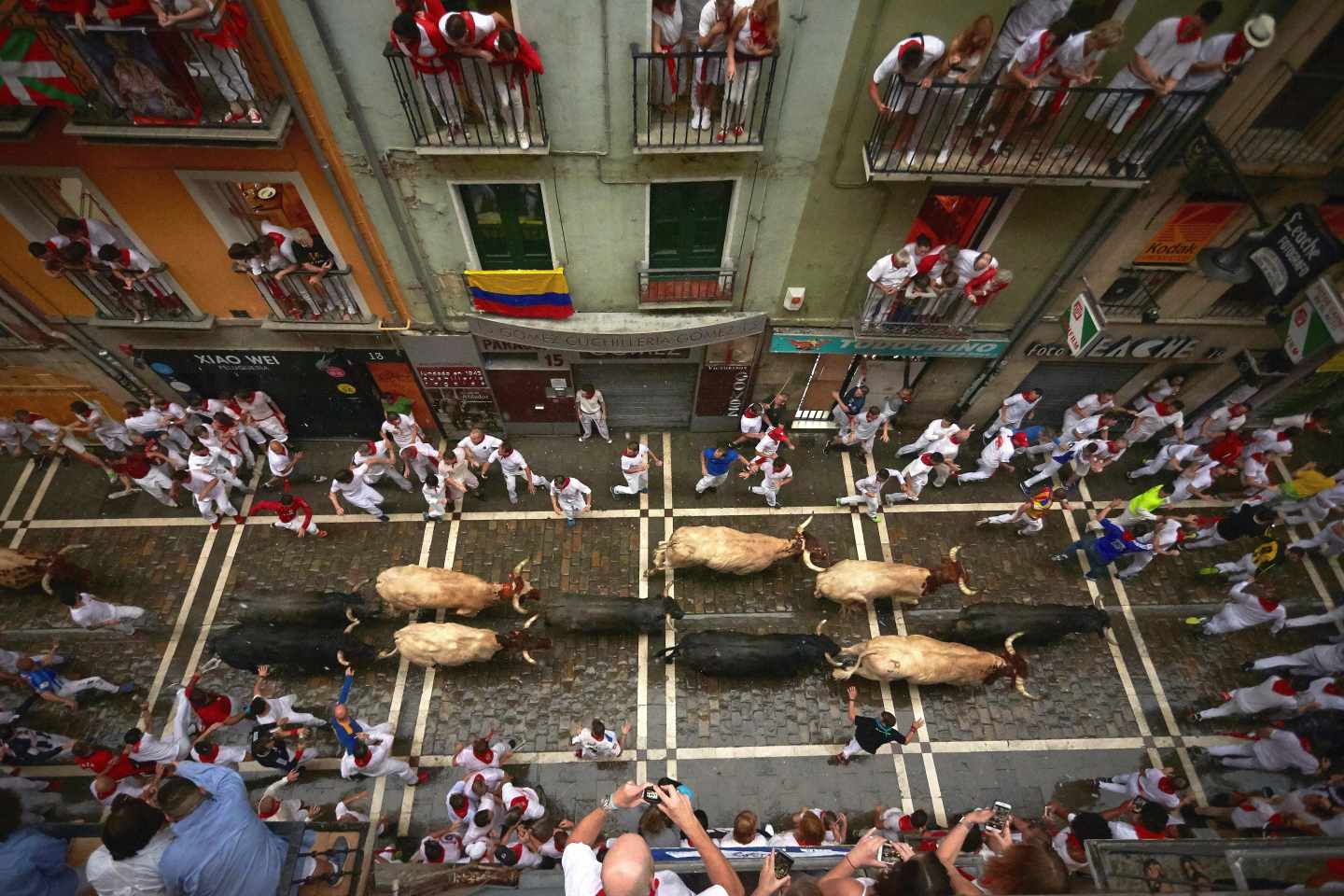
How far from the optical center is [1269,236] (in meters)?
9.95

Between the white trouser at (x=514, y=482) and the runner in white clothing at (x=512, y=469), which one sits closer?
the runner in white clothing at (x=512, y=469)

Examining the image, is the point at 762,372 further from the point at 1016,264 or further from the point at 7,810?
the point at 7,810

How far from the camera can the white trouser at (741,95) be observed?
9258mm

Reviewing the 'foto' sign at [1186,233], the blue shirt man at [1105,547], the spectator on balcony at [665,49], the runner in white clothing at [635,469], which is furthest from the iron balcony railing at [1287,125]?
the runner in white clothing at [635,469]

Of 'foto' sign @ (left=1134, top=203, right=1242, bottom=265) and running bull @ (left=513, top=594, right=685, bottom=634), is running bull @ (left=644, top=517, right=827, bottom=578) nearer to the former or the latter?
running bull @ (left=513, top=594, right=685, bottom=634)

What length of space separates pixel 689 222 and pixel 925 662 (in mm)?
8988

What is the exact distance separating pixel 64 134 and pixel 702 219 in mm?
9866

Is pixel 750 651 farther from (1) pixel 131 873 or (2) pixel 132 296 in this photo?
(2) pixel 132 296

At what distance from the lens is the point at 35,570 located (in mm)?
12742

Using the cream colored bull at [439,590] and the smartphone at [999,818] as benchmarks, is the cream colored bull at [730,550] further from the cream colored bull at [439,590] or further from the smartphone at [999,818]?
the smartphone at [999,818]

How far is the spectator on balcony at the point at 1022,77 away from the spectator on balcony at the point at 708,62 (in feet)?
12.7

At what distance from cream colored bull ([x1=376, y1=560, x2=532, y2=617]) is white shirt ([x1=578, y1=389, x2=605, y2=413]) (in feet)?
13.7

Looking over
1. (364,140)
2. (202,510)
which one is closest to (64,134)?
(364,140)

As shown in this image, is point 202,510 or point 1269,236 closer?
point 1269,236
